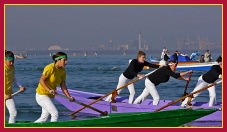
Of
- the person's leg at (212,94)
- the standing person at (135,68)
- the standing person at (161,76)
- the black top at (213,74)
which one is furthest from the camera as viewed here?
the standing person at (135,68)

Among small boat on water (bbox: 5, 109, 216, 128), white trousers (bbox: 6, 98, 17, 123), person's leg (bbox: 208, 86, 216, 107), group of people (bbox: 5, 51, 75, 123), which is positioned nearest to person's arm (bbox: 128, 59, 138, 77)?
person's leg (bbox: 208, 86, 216, 107)

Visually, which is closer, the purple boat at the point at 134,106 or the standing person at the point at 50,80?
the standing person at the point at 50,80

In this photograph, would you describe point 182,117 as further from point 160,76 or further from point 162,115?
point 160,76

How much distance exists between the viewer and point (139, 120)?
12055 millimetres

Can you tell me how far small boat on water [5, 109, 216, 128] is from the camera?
11403 millimetres

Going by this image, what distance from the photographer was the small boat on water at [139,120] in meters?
11.4

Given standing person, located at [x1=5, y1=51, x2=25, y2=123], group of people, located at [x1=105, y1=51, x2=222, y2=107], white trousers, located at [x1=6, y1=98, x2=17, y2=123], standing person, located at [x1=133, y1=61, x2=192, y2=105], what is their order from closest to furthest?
standing person, located at [x1=5, y1=51, x2=25, y2=123], white trousers, located at [x1=6, y1=98, x2=17, y2=123], standing person, located at [x1=133, y1=61, x2=192, y2=105], group of people, located at [x1=105, y1=51, x2=222, y2=107]

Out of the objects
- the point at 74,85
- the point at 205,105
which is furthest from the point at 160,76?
the point at 74,85

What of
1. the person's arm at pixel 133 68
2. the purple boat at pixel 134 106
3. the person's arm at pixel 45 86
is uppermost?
the person's arm at pixel 133 68

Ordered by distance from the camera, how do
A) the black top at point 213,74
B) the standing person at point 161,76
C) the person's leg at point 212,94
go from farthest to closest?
the person's leg at point 212,94 → the black top at point 213,74 → the standing person at point 161,76

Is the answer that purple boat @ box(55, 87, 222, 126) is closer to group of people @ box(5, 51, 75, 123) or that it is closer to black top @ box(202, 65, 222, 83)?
black top @ box(202, 65, 222, 83)

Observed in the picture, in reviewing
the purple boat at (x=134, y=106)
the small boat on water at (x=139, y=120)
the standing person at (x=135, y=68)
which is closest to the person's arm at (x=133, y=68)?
the standing person at (x=135, y=68)

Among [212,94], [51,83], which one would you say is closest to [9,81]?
[51,83]

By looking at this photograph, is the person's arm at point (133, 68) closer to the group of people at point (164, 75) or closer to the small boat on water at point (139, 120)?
the group of people at point (164, 75)
